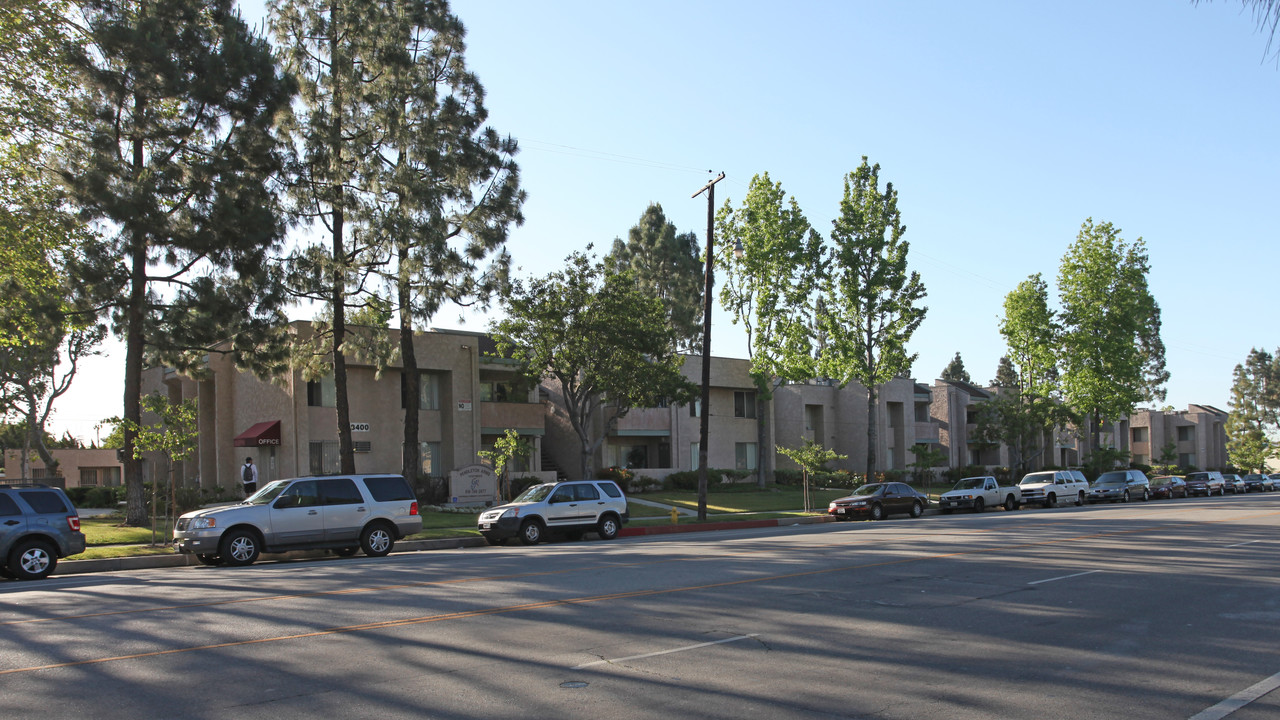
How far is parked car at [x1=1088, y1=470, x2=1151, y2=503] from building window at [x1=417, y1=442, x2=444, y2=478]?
3098cm

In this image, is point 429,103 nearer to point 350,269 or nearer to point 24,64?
point 350,269

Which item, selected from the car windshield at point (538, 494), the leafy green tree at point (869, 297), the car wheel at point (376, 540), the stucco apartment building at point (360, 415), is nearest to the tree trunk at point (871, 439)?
the leafy green tree at point (869, 297)

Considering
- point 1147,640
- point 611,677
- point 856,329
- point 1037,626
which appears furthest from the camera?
point 856,329

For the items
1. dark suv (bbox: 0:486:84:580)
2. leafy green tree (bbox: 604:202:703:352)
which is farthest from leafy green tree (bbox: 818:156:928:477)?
dark suv (bbox: 0:486:84:580)

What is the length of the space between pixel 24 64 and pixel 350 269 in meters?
9.97

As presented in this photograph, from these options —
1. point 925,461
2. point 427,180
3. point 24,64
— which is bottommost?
point 925,461

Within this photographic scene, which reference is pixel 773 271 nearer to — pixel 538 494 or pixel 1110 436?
pixel 538 494

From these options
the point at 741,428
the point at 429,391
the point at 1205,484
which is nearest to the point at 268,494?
the point at 429,391

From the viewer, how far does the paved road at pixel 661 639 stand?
22.8ft

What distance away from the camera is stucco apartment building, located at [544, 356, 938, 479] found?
46031mm

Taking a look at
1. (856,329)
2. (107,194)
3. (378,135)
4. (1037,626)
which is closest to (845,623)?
(1037,626)

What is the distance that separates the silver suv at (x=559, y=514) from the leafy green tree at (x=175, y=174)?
946cm

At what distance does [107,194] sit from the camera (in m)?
23.7

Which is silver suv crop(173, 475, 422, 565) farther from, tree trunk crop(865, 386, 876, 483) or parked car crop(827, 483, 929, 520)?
tree trunk crop(865, 386, 876, 483)
